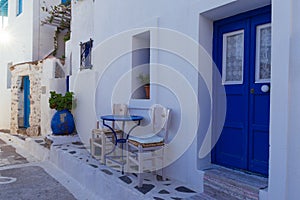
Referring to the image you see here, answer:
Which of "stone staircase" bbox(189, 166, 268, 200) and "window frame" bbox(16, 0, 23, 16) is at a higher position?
"window frame" bbox(16, 0, 23, 16)

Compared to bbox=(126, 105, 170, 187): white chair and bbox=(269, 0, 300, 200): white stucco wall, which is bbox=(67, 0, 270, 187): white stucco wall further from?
bbox=(269, 0, 300, 200): white stucco wall

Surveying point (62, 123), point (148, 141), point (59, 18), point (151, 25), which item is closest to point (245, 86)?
point (148, 141)

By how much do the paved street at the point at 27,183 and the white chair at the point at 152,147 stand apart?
149cm

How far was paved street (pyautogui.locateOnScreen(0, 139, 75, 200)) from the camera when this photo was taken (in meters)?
4.62

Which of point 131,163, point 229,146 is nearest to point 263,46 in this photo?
point 229,146

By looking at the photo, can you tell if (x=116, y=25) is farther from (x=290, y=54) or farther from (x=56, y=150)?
(x=290, y=54)

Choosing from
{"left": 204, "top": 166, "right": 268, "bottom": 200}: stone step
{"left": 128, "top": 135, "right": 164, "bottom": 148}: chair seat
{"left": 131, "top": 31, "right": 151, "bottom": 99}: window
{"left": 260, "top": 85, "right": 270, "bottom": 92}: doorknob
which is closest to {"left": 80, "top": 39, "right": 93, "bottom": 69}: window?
{"left": 131, "top": 31, "right": 151, "bottom": 99}: window

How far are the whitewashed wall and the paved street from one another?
66.5 inches

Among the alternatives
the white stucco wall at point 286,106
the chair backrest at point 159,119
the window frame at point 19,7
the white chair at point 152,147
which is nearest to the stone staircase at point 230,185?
the white stucco wall at point 286,106

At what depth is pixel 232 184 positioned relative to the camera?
3.31m

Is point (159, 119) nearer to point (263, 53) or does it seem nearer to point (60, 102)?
point (263, 53)

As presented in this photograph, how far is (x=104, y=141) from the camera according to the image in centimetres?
511

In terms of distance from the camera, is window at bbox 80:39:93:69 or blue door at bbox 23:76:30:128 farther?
blue door at bbox 23:76:30:128

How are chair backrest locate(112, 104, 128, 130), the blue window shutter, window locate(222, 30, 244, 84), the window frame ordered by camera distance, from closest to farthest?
window locate(222, 30, 244, 84) → chair backrest locate(112, 104, 128, 130) → the window frame → the blue window shutter
